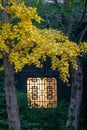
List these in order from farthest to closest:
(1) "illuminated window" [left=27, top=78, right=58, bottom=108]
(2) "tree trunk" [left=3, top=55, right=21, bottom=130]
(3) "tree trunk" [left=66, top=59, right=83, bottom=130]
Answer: (1) "illuminated window" [left=27, top=78, right=58, bottom=108] < (3) "tree trunk" [left=66, top=59, right=83, bottom=130] < (2) "tree trunk" [left=3, top=55, right=21, bottom=130]

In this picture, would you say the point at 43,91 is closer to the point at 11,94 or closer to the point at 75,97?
the point at 75,97

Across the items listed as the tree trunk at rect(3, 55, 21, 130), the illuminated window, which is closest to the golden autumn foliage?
the tree trunk at rect(3, 55, 21, 130)

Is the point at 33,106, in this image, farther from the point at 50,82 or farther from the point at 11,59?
the point at 11,59

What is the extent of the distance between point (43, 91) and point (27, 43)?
556cm

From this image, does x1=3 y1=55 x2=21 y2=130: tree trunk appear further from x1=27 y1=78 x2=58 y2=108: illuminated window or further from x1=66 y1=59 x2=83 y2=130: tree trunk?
x1=27 y1=78 x2=58 y2=108: illuminated window

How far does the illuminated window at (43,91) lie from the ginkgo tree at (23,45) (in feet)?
16.5

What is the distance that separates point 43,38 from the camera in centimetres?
445

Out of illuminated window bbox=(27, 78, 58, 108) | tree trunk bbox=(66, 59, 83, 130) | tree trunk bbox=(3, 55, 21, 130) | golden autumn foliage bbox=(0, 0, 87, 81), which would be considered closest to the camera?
golden autumn foliage bbox=(0, 0, 87, 81)

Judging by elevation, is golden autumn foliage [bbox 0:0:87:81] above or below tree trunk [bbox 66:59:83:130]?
above

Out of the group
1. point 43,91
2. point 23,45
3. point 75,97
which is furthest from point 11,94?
point 43,91

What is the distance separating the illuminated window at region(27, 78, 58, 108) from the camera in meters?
9.85

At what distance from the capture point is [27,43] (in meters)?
4.48

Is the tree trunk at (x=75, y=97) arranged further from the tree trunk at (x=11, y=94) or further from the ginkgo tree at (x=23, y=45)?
the tree trunk at (x=11, y=94)

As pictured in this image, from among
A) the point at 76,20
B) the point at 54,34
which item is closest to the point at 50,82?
the point at 76,20
